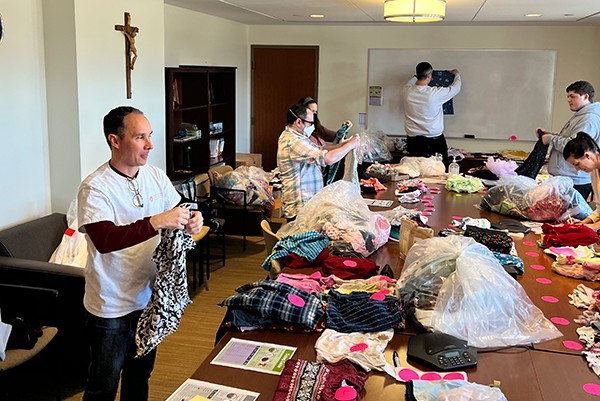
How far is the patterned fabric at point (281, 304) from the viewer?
2174 mm

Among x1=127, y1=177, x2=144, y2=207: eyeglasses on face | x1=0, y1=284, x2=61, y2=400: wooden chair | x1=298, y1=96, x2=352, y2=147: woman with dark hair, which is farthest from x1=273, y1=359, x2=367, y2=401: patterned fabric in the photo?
x1=298, y1=96, x2=352, y2=147: woman with dark hair

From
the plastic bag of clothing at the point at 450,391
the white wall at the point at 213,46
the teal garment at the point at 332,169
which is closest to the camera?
the plastic bag of clothing at the point at 450,391

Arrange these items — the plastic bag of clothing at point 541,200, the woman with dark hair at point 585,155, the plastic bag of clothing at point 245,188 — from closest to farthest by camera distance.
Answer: the woman with dark hair at point 585,155 → the plastic bag of clothing at point 541,200 → the plastic bag of clothing at point 245,188

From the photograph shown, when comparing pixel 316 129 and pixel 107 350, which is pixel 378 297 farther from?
pixel 316 129

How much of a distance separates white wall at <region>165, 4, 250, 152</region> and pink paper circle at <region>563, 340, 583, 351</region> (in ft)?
15.7

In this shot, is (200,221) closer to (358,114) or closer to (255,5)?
(255,5)

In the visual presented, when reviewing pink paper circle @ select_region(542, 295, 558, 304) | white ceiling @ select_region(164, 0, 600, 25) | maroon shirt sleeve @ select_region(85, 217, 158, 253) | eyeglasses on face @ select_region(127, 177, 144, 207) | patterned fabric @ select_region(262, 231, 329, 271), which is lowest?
pink paper circle @ select_region(542, 295, 558, 304)

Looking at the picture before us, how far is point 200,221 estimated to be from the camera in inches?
87.1

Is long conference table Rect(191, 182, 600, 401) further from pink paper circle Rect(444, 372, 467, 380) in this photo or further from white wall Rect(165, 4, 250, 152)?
white wall Rect(165, 4, 250, 152)

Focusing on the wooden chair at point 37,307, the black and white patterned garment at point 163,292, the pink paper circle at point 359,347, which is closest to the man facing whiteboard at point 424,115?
the wooden chair at point 37,307

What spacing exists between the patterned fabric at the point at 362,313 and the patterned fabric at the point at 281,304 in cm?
6

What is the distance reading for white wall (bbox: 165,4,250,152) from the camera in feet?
19.9

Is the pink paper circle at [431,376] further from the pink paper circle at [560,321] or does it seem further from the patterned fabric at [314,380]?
the pink paper circle at [560,321]

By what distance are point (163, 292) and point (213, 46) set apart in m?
5.24
